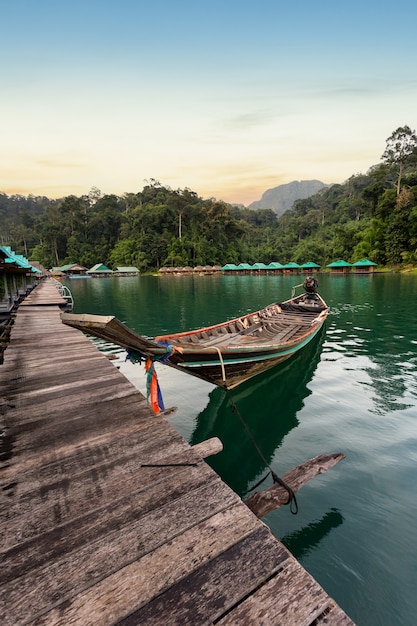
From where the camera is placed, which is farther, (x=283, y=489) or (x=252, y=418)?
(x=252, y=418)

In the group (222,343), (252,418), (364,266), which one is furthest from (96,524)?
(364,266)

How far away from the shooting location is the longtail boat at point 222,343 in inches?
150

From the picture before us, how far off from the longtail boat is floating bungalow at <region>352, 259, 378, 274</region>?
4962 cm

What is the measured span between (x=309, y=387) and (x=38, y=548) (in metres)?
8.07

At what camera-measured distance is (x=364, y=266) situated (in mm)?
58719

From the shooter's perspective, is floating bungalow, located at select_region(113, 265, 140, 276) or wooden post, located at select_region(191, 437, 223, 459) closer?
wooden post, located at select_region(191, 437, 223, 459)

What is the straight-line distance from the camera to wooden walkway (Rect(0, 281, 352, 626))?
169cm

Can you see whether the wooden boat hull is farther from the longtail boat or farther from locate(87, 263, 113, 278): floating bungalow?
locate(87, 263, 113, 278): floating bungalow

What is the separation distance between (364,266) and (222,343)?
5924cm

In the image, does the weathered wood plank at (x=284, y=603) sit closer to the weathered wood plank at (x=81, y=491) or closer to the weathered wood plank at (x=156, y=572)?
the weathered wood plank at (x=156, y=572)

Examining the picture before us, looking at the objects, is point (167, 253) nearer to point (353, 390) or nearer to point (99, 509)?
point (353, 390)

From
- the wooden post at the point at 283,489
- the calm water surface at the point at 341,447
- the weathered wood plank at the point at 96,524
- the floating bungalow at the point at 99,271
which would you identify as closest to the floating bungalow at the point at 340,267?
the calm water surface at the point at 341,447

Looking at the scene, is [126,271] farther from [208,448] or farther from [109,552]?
[109,552]

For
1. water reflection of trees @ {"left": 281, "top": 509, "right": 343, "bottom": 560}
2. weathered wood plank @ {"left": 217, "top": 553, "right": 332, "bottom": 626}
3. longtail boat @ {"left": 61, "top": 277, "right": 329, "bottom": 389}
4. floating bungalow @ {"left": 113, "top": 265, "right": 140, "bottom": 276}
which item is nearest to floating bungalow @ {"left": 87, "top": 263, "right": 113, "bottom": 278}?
floating bungalow @ {"left": 113, "top": 265, "right": 140, "bottom": 276}
